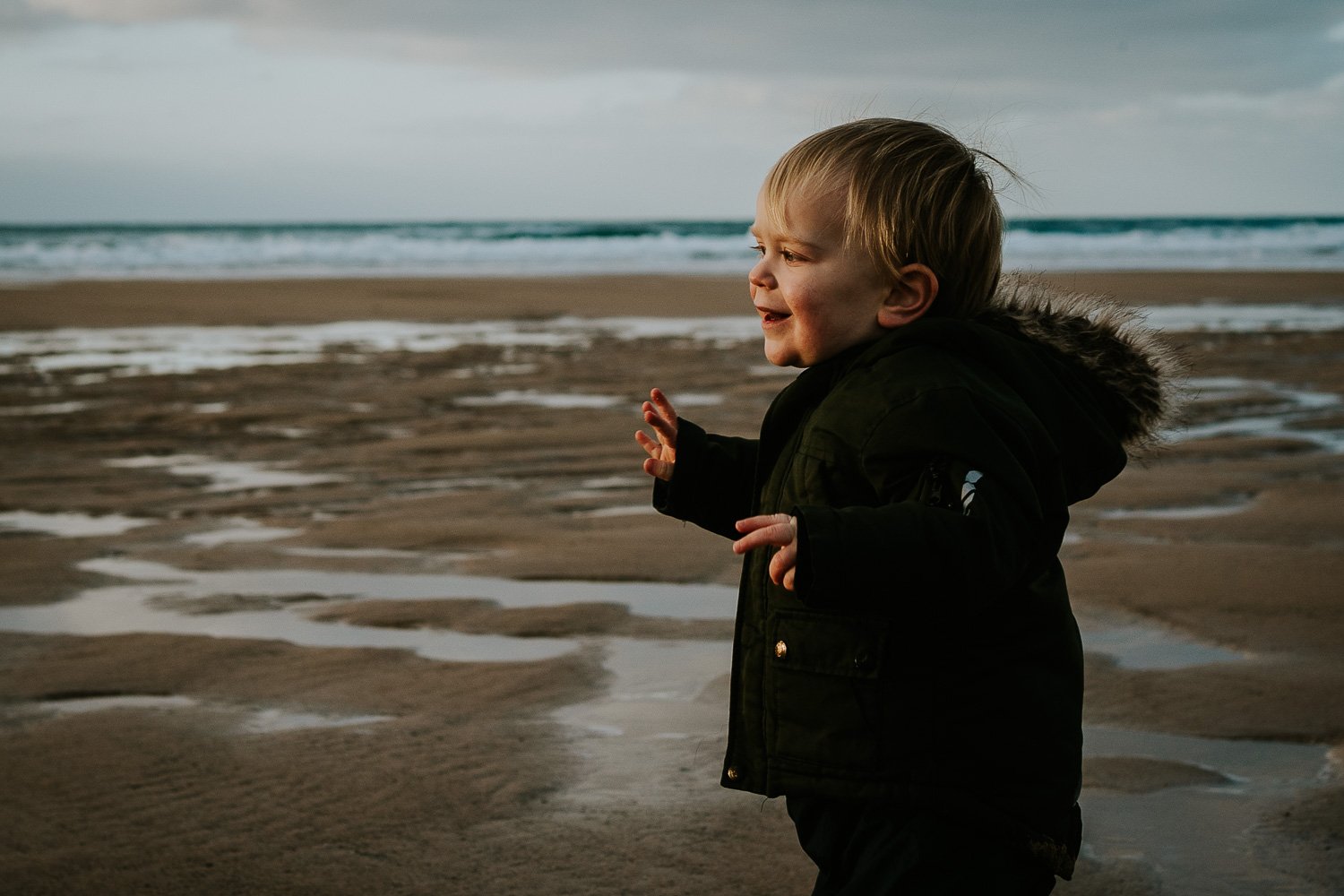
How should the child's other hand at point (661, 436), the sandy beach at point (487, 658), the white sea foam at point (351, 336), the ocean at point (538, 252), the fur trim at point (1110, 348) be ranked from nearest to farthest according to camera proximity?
the fur trim at point (1110, 348)
the child's other hand at point (661, 436)
the sandy beach at point (487, 658)
the white sea foam at point (351, 336)
the ocean at point (538, 252)

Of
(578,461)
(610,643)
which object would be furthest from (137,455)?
(610,643)

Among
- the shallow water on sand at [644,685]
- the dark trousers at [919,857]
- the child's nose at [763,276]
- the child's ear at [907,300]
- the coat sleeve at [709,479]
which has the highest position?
the child's nose at [763,276]

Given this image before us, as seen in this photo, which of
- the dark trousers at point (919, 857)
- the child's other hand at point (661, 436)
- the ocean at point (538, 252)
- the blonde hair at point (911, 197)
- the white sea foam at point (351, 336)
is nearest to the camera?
the dark trousers at point (919, 857)

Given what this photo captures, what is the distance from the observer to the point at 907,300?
81.5 inches

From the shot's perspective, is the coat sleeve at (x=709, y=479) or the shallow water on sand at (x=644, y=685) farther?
the shallow water on sand at (x=644, y=685)

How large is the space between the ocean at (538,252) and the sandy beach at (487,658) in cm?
1910

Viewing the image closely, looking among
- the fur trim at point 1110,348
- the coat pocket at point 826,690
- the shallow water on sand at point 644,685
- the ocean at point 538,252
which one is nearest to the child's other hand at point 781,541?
the coat pocket at point 826,690

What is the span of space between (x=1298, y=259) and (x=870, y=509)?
3155 cm

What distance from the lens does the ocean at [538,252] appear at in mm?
28391

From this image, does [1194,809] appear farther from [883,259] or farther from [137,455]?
[137,455]

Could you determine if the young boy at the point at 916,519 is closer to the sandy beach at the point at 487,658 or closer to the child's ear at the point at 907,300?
the child's ear at the point at 907,300

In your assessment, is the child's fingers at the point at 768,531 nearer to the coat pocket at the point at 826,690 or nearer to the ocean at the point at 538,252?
the coat pocket at the point at 826,690

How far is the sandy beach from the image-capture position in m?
2.76

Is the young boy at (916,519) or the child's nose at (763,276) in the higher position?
the child's nose at (763,276)
